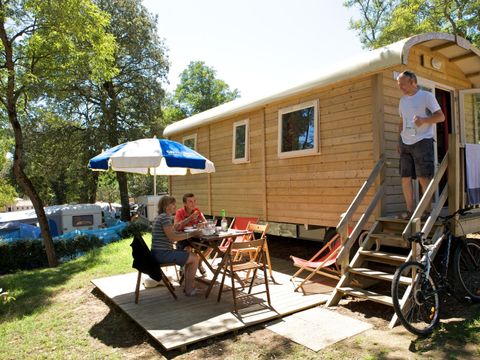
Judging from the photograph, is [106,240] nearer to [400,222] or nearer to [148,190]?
[400,222]

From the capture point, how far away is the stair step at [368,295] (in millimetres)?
4169

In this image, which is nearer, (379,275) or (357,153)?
(379,275)

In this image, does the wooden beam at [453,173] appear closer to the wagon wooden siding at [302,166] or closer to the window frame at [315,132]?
the wagon wooden siding at [302,166]

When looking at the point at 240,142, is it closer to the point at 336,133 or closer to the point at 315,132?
the point at 315,132

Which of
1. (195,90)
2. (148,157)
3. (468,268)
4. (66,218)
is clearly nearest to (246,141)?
(148,157)

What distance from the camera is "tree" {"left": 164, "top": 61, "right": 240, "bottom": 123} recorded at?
119 feet

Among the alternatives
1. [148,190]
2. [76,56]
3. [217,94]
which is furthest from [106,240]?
[148,190]

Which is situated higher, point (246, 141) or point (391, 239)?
point (246, 141)

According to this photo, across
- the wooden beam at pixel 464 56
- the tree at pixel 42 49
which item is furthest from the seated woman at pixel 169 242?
the tree at pixel 42 49

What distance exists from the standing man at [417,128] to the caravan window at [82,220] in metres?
17.4

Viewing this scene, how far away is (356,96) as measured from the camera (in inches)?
236

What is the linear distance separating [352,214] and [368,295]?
116 centimetres

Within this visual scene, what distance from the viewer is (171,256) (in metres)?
4.92

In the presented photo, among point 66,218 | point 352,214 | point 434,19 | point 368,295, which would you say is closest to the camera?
point 368,295
